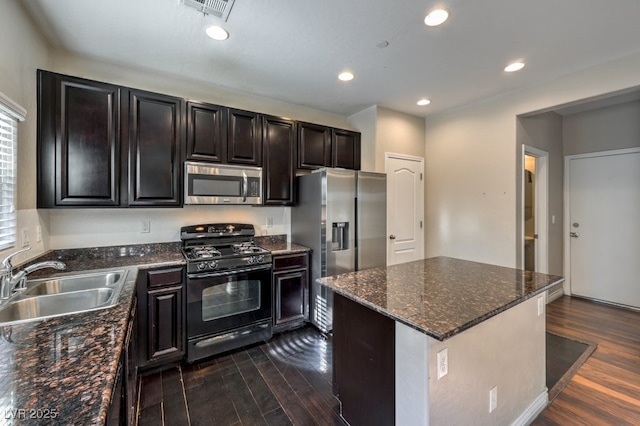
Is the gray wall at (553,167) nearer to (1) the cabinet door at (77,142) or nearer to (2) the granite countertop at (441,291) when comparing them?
(2) the granite countertop at (441,291)

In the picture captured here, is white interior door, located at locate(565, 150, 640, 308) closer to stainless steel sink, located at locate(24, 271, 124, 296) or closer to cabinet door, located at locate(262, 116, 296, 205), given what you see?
cabinet door, located at locate(262, 116, 296, 205)

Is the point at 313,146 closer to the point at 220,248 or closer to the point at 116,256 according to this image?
the point at 220,248

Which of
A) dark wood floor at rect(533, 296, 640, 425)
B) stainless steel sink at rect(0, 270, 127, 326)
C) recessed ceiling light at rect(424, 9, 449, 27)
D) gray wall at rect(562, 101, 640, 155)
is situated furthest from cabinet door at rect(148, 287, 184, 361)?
gray wall at rect(562, 101, 640, 155)

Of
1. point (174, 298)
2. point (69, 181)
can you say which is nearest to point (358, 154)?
point (174, 298)

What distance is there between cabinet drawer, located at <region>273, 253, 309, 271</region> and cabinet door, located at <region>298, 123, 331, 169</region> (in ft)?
3.56

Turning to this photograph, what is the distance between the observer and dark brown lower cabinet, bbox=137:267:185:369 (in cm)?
222

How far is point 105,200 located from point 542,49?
12.8 feet

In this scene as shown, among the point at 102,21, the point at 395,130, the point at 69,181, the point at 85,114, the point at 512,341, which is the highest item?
the point at 102,21

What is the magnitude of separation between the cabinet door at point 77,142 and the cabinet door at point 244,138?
3.16ft

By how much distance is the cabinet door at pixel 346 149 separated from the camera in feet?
12.0

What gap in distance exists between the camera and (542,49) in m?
2.34

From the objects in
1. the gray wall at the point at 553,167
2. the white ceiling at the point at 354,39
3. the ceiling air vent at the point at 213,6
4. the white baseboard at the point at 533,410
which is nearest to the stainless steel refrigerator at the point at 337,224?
the white ceiling at the point at 354,39

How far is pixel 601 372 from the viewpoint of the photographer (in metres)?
2.30

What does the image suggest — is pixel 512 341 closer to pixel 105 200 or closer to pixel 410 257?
pixel 410 257
